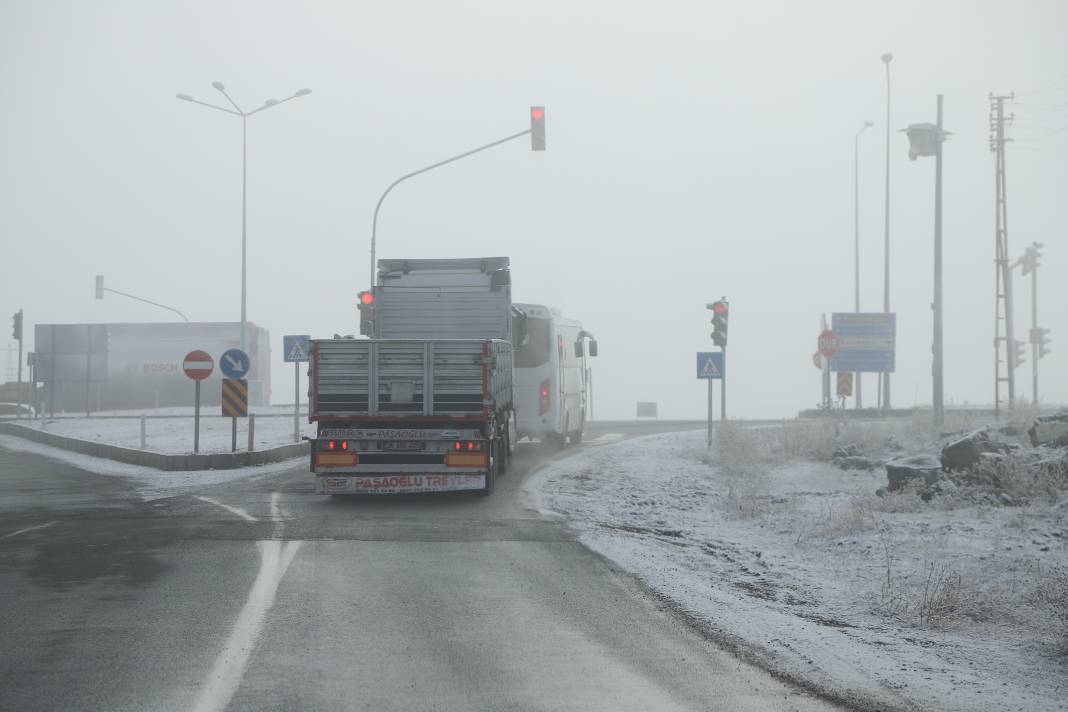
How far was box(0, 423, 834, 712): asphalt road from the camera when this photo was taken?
5.89 metres

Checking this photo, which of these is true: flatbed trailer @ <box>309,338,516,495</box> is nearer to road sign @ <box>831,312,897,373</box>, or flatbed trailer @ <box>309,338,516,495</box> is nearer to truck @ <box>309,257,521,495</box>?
truck @ <box>309,257,521,495</box>

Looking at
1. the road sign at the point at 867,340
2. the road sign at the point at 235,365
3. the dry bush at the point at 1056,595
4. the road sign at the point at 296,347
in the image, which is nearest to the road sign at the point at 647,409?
the road sign at the point at 867,340

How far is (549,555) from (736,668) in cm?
442

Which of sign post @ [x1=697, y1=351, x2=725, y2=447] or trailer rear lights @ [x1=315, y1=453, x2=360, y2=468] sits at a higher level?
sign post @ [x1=697, y1=351, x2=725, y2=447]

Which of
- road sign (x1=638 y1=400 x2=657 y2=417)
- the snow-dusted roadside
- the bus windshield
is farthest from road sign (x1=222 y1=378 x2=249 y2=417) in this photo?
road sign (x1=638 y1=400 x2=657 y2=417)

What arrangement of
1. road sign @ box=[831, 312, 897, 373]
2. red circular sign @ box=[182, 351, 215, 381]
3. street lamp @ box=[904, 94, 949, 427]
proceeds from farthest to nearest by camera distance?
road sign @ box=[831, 312, 897, 373] < street lamp @ box=[904, 94, 949, 427] < red circular sign @ box=[182, 351, 215, 381]

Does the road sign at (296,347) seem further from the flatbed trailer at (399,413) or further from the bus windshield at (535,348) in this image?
the flatbed trailer at (399,413)

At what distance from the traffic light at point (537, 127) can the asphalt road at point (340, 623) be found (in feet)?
47.2

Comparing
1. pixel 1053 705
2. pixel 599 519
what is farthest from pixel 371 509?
pixel 1053 705

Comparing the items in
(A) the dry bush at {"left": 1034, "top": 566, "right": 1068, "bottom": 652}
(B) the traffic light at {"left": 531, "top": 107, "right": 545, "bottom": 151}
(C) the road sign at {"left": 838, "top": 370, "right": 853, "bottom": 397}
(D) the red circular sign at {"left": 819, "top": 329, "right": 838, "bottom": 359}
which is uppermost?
(B) the traffic light at {"left": 531, "top": 107, "right": 545, "bottom": 151}

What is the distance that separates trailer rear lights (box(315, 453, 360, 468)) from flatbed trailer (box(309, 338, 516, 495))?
1 cm

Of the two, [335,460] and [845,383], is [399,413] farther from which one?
[845,383]

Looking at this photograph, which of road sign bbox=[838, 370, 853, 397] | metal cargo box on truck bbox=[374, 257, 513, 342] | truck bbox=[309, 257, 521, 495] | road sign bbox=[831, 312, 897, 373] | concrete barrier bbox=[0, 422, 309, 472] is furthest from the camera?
road sign bbox=[831, 312, 897, 373]

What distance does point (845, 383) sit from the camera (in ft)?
110
